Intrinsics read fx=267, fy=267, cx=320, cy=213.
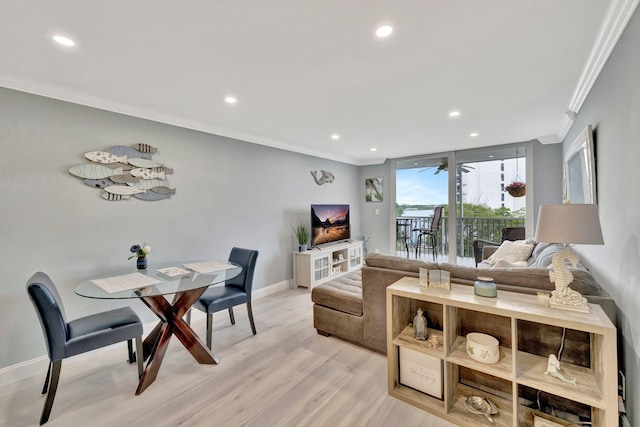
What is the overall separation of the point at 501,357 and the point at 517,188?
3934mm

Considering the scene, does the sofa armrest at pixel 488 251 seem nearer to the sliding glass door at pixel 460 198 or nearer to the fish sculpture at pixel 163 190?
the sliding glass door at pixel 460 198

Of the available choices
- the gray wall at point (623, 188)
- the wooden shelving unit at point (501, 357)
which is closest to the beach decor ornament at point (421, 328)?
the wooden shelving unit at point (501, 357)

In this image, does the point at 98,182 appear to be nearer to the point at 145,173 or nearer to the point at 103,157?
the point at 103,157

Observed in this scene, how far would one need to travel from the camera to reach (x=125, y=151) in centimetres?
284

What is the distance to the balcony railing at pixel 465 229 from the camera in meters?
5.55

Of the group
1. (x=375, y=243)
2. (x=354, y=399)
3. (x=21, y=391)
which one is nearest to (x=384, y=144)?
(x=375, y=243)

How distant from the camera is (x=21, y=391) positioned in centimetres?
210

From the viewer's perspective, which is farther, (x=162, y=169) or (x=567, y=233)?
(x=162, y=169)

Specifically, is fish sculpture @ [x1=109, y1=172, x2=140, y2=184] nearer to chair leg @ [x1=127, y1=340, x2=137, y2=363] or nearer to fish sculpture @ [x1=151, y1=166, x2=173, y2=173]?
fish sculpture @ [x1=151, y1=166, x2=173, y2=173]

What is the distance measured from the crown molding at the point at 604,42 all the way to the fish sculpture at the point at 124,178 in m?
3.93

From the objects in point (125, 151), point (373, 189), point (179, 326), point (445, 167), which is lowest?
point (179, 326)

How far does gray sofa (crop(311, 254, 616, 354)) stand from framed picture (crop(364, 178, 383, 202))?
3414 mm

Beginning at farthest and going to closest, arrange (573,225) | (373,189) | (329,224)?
(373,189) → (329,224) → (573,225)

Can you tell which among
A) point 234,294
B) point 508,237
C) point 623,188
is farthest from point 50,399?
point 508,237
